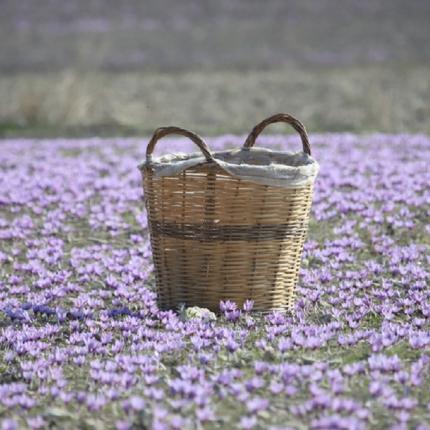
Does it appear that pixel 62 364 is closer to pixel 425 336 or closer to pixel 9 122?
pixel 425 336

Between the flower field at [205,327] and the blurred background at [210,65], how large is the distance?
5.76 meters

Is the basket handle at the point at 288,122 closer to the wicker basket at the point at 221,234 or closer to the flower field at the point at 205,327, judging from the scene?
the wicker basket at the point at 221,234

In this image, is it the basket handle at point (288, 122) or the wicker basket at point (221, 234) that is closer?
the wicker basket at point (221, 234)

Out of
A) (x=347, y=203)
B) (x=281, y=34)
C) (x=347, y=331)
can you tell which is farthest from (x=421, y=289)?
(x=281, y=34)

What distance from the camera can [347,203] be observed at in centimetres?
830

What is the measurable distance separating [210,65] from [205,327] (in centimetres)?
2046

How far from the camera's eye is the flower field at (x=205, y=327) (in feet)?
12.8

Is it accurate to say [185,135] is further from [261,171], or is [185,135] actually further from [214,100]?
[214,100]

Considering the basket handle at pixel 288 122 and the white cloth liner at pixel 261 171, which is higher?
the basket handle at pixel 288 122

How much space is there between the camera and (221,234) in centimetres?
530

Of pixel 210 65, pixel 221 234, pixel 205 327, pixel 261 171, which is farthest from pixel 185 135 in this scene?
pixel 210 65

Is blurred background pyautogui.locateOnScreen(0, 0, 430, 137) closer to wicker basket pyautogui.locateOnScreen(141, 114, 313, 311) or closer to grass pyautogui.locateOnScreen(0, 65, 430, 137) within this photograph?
grass pyautogui.locateOnScreen(0, 65, 430, 137)

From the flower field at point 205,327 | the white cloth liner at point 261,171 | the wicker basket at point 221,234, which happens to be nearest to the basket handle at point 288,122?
the wicker basket at point 221,234

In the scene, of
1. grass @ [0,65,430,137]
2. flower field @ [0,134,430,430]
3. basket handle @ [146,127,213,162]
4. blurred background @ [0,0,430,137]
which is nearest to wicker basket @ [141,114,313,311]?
basket handle @ [146,127,213,162]
